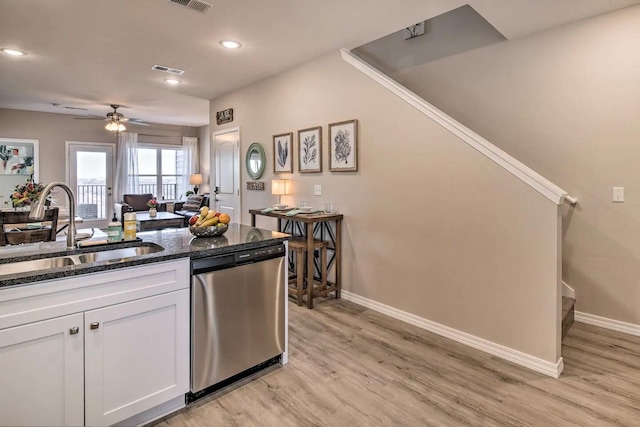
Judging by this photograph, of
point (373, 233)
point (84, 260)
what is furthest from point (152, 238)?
point (373, 233)

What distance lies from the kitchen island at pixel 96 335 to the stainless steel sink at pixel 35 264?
0.07 ft

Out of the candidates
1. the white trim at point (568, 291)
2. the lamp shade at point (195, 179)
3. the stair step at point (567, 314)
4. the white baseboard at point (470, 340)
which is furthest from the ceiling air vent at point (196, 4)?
the lamp shade at point (195, 179)

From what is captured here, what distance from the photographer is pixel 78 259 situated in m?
1.98

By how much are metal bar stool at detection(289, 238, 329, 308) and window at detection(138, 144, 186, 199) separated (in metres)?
6.70

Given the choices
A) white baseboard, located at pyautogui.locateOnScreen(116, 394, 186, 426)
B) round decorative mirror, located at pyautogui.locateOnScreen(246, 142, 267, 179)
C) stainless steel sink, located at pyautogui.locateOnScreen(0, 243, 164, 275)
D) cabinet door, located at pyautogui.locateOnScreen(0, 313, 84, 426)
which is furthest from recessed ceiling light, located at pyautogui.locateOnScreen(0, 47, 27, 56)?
white baseboard, located at pyautogui.locateOnScreen(116, 394, 186, 426)

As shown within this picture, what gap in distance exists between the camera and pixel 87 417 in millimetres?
1638

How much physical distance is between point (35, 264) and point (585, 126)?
4.11 meters

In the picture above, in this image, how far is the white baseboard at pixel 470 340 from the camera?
2.40 m

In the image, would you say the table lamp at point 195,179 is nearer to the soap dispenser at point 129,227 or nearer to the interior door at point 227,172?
the interior door at point 227,172

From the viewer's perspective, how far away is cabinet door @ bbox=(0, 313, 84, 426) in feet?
4.73

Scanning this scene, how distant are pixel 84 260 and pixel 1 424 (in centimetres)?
81

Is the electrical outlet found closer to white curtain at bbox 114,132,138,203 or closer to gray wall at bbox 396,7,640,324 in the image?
gray wall at bbox 396,7,640,324

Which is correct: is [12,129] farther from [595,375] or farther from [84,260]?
[595,375]

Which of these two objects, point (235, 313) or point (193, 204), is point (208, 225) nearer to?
point (235, 313)
